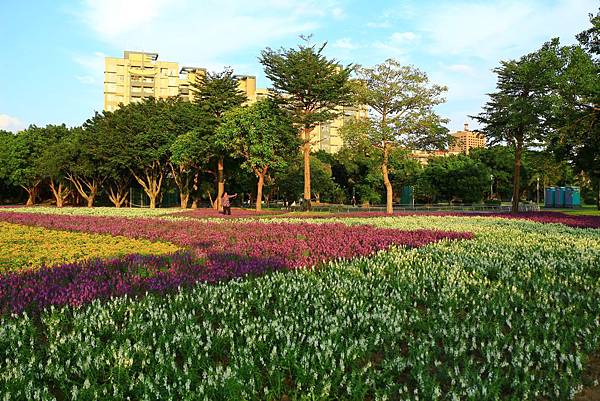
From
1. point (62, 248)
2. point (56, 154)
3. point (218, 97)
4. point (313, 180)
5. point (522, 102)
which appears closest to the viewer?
point (62, 248)

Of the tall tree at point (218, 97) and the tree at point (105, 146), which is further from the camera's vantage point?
the tree at point (105, 146)

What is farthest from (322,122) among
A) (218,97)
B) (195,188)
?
(195,188)

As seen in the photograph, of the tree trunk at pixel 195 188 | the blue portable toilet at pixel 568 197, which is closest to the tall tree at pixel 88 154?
the tree trunk at pixel 195 188

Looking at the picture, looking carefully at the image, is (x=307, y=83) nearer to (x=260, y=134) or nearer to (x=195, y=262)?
(x=260, y=134)

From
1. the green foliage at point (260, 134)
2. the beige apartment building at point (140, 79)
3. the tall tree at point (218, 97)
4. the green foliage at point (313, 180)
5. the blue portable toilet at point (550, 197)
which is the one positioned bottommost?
the blue portable toilet at point (550, 197)

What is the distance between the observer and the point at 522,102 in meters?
29.7

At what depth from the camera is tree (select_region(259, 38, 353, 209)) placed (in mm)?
33281

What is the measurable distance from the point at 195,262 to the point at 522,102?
28.1 m

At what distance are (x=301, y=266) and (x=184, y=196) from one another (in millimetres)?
41503

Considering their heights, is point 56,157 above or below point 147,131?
below

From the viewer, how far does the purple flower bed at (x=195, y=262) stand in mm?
6434

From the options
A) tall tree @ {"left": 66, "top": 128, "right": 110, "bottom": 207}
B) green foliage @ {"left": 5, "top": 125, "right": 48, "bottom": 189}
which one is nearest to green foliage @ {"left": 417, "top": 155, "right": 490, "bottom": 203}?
tall tree @ {"left": 66, "top": 128, "right": 110, "bottom": 207}

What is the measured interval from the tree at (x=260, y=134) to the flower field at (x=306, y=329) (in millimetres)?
23352

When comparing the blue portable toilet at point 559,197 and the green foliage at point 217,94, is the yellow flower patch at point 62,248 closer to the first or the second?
the green foliage at point 217,94
